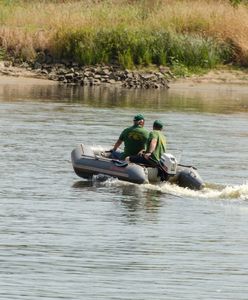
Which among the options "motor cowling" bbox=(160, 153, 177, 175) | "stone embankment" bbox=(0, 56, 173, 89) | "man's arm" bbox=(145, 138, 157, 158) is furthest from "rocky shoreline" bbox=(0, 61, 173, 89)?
"motor cowling" bbox=(160, 153, 177, 175)

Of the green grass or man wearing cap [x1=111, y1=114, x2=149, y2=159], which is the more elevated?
the green grass

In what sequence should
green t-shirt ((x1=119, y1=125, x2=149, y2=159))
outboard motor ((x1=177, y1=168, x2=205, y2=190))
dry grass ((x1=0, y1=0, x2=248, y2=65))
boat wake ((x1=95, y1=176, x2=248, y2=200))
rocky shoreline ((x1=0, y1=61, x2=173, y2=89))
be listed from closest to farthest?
1. boat wake ((x1=95, y1=176, x2=248, y2=200))
2. outboard motor ((x1=177, y1=168, x2=205, y2=190))
3. green t-shirt ((x1=119, y1=125, x2=149, y2=159))
4. rocky shoreline ((x1=0, y1=61, x2=173, y2=89))
5. dry grass ((x1=0, y1=0, x2=248, y2=65))

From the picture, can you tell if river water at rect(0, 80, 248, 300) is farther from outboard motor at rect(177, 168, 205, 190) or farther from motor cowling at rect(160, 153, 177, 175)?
motor cowling at rect(160, 153, 177, 175)

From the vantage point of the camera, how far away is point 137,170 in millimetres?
23141

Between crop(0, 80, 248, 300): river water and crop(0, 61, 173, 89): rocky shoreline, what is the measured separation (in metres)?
8.01

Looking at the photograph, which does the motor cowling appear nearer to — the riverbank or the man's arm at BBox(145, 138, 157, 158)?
the man's arm at BBox(145, 138, 157, 158)

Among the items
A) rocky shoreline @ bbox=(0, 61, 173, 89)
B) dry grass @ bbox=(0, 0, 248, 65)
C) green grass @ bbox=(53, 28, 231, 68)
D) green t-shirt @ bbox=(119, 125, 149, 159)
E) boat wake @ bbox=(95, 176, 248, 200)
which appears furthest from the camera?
dry grass @ bbox=(0, 0, 248, 65)

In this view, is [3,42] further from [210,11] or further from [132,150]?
[132,150]

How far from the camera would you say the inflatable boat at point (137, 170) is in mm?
23109

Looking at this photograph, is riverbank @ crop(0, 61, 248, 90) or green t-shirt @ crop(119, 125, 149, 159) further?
riverbank @ crop(0, 61, 248, 90)

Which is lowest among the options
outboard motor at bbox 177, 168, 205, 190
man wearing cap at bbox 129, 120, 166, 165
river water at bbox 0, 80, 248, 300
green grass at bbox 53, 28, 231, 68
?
river water at bbox 0, 80, 248, 300

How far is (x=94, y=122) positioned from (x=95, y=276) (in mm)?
17586

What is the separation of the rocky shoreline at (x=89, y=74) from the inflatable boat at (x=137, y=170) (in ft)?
64.3

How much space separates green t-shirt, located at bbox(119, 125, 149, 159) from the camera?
2383cm
